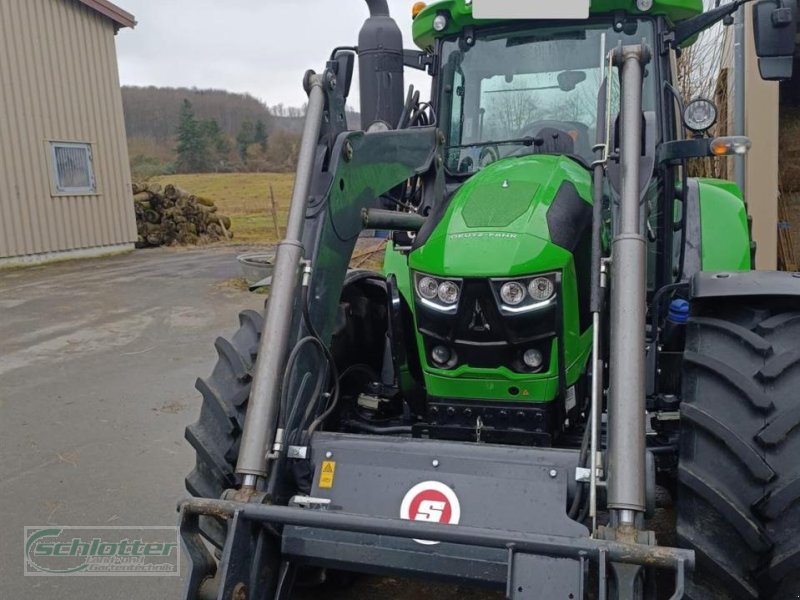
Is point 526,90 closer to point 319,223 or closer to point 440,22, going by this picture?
point 440,22

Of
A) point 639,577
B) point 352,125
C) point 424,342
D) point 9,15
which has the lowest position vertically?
point 639,577

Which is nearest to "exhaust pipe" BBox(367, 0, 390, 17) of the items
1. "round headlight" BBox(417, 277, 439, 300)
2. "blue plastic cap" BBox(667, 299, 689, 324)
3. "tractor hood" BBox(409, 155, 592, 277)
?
"tractor hood" BBox(409, 155, 592, 277)

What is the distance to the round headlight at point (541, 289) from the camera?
2631 millimetres

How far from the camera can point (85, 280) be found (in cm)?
1255

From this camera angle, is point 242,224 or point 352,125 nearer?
point 352,125

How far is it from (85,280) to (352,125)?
10.5 m

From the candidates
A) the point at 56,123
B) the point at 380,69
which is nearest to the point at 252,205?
the point at 56,123

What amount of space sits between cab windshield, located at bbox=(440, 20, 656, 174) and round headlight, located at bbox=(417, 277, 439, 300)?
108 centimetres

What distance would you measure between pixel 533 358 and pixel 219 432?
1.22 m

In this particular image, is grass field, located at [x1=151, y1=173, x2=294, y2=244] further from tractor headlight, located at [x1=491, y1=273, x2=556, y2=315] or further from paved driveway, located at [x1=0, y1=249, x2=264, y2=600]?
tractor headlight, located at [x1=491, y1=273, x2=556, y2=315]

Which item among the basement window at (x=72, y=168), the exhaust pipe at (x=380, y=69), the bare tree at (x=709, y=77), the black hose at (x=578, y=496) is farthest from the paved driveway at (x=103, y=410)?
the bare tree at (x=709, y=77)

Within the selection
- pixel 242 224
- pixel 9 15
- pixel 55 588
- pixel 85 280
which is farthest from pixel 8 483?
pixel 242 224

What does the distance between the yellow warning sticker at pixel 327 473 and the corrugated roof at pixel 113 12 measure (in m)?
15.3

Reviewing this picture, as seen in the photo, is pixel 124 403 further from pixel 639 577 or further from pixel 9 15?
pixel 9 15
